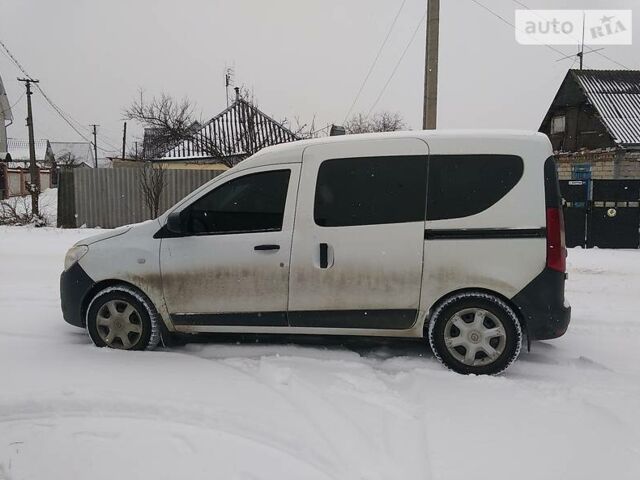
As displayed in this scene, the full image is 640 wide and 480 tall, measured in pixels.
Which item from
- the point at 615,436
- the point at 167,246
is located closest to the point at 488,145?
the point at 615,436

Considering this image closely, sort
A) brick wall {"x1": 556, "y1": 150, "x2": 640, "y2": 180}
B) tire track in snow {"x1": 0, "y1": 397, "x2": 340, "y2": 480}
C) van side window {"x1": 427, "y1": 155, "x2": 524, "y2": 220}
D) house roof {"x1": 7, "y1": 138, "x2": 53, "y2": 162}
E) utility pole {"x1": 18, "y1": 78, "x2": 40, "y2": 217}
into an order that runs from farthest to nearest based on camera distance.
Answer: house roof {"x1": 7, "y1": 138, "x2": 53, "y2": 162} → brick wall {"x1": 556, "y1": 150, "x2": 640, "y2": 180} → utility pole {"x1": 18, "y1": 78, "x2": 40, "y2": 217} → van side window {"x1": 427, "y1": 155, "x2": 524, "y2": 220} → tire track in snow {"x1": 0, "y1": 397, "x2": 340, "y2": 480}

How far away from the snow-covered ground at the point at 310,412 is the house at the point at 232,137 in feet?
53.1

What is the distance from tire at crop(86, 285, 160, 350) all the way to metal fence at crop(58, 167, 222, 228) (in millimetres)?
12481

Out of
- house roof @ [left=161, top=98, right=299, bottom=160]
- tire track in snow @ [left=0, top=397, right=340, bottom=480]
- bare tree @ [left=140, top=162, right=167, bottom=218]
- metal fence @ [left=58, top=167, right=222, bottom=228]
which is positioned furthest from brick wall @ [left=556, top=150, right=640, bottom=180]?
tire track in snow @ [left=0, top=397, right=340, bottom=480]

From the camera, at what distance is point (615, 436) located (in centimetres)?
293

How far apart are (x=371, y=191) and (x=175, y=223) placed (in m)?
1.71

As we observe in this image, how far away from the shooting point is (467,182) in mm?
3889

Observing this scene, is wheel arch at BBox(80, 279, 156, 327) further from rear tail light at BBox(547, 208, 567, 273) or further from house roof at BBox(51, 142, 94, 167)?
house roof at BBox(51, 142, 94, 167)

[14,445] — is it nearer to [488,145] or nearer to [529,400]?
[529,400]

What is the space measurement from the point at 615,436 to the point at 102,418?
317cm

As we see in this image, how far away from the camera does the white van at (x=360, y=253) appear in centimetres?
381

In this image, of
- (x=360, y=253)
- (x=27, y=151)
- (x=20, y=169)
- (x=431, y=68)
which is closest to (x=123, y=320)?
(x=360, y=253)

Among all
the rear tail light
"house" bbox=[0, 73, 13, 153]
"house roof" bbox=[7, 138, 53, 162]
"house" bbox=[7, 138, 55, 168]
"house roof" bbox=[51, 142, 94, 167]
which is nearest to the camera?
the rear tail light

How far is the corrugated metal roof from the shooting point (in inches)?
901
